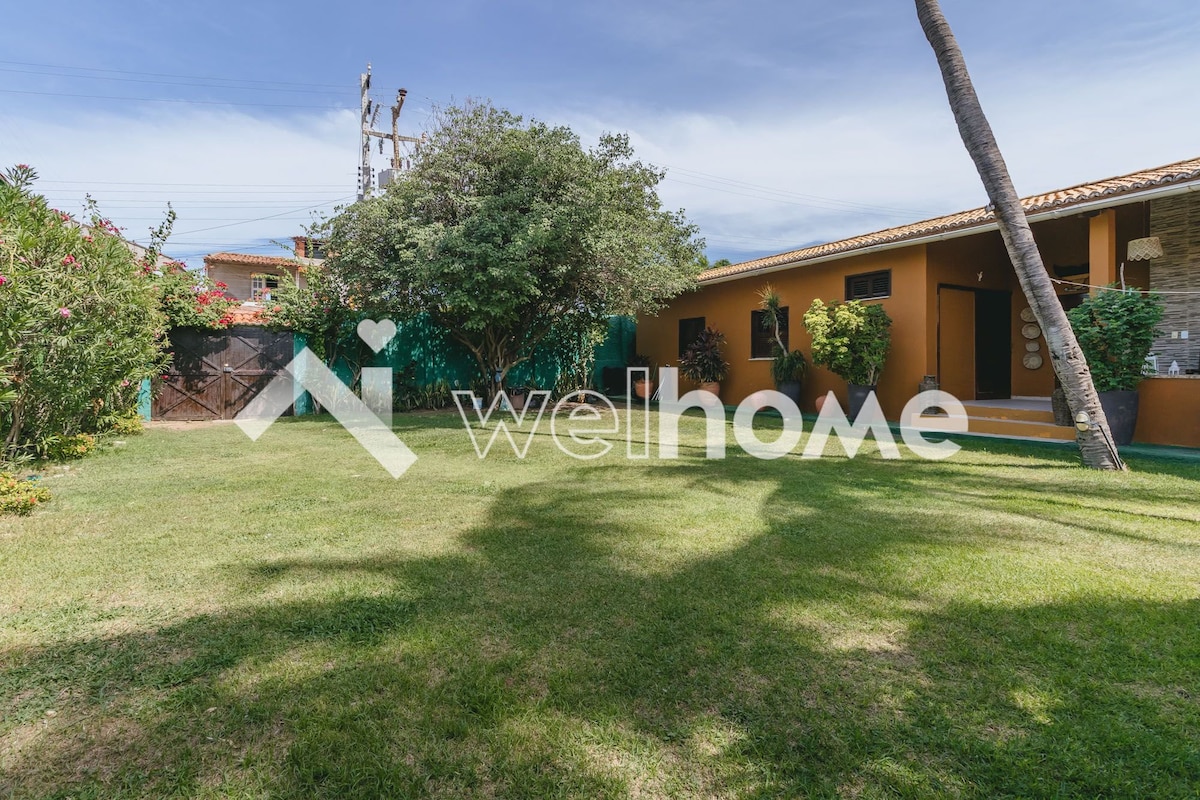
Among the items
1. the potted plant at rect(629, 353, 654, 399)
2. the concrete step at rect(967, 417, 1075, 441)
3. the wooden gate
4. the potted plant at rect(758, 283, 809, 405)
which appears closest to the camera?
the concrete step at rect(967, 417, 1075, 441)

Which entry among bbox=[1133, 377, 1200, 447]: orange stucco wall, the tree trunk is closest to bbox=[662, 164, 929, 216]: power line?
the tree trunk

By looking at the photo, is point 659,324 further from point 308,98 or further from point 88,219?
point 308,98

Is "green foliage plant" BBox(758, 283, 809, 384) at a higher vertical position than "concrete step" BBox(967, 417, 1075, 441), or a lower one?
higher

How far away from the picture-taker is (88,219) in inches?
340

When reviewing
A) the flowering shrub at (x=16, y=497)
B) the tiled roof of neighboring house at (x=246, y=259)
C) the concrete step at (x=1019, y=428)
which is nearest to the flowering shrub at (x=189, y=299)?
the flowering shrub at (x=16, y=497)

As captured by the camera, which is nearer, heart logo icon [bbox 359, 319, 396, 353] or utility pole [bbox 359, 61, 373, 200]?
heart logo icon [bbox 359, 319, 396, 353]

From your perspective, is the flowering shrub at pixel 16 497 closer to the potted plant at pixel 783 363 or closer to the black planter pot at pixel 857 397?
the black planter pot at pixel 857 397

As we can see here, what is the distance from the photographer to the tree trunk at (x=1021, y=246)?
6.55 m

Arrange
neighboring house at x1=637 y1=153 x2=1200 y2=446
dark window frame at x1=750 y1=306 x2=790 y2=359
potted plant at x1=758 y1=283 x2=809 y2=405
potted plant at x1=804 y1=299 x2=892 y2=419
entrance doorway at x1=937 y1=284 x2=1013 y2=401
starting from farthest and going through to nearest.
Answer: dark window frame at x1=750 y1=306 x2=790 y2=359 → potted plant at x1=758 y1=283 x2=809 y2=405 → entrance doorway at x1=937 y1=284 x2=1013 y2=401 → potted plant at x1=804 y1=299 x2=892 y2=419 → neighboring house at x1=637 y1=153 x2=1200 y2=446

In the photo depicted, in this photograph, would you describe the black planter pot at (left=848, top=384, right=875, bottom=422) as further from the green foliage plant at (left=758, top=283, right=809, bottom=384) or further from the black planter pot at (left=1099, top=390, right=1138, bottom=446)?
the black planter pot at (left=1099, top=390, right=1138, bottom=446)

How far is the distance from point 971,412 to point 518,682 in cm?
975

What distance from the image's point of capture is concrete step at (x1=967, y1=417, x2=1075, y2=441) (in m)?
8.30

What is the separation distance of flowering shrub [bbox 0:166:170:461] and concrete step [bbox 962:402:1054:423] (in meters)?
11.5

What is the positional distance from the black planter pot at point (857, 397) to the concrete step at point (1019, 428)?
1581 mm
